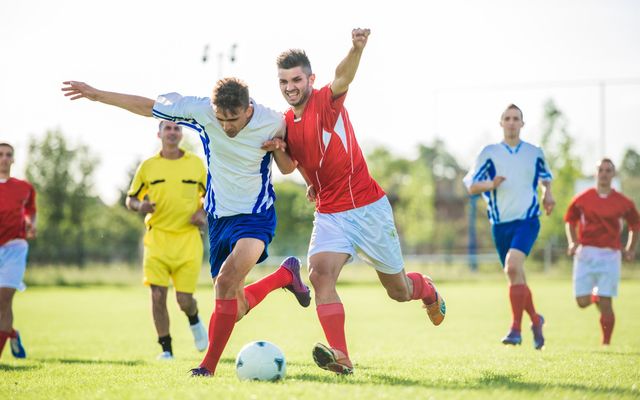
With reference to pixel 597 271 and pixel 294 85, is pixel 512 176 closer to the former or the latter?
pixel 597 271

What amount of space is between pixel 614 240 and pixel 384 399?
7.44 meters

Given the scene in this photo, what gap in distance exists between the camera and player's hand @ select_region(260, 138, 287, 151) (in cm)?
628

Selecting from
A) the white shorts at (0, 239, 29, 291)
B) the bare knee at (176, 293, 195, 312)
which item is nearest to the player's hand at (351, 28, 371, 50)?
the bare knee at (176, 293, 195, 312)

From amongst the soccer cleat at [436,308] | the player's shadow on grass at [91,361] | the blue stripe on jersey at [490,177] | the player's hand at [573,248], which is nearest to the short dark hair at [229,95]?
the soccer cleat at [436,308]

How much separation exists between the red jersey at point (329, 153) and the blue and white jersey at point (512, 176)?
3614mm

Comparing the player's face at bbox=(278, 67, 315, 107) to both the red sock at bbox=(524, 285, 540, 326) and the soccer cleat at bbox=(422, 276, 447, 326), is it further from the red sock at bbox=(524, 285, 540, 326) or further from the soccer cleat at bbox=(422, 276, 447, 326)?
the red sock at bbox=(524, 285, 540, 326)

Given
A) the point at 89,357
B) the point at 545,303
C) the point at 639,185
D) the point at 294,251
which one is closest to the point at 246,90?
the point at 89,357

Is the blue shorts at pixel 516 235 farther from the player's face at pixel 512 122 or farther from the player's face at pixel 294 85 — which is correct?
the player's face at pixel 294 85

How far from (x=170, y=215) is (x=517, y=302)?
4.37 metres

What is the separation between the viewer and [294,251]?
45938 millimetres

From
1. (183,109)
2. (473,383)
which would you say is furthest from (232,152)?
(473,383)

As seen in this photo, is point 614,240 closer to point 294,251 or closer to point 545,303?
point 545,303

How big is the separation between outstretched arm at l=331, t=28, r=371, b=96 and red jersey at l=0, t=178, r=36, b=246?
17.4ft

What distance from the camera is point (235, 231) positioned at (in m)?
6.58
